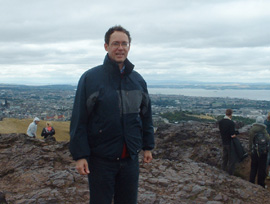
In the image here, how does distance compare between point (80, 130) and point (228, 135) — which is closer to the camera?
point (80, 130)

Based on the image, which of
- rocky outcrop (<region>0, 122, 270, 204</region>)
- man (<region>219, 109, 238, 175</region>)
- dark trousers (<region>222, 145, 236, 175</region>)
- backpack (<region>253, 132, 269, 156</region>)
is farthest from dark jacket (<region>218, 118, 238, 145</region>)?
rocky outcrop (<region>0, 122, 270, 204</region>)

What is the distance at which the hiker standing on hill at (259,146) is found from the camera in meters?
8.43

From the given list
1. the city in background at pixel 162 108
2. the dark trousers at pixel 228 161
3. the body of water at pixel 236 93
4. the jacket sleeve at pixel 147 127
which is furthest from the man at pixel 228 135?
the body of water at pixel 236 93

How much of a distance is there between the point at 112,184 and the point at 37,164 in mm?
5673

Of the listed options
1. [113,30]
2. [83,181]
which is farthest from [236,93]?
[113,30]

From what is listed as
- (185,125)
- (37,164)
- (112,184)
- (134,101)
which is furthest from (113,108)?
(185,125)

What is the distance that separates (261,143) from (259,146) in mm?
123

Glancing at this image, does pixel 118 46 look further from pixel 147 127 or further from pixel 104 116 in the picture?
pixel 147 127

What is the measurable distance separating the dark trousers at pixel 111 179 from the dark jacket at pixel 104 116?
0.12 m

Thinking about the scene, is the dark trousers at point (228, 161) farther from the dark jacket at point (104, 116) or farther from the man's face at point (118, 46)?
the man's face at point (118, 46)

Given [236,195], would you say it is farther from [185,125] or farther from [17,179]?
[185,125]

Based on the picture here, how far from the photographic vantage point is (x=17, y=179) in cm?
746

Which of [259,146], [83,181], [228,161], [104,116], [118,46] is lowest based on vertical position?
[83,181]

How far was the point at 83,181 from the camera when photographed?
7129mm
